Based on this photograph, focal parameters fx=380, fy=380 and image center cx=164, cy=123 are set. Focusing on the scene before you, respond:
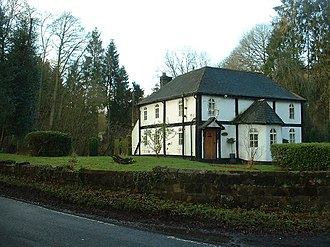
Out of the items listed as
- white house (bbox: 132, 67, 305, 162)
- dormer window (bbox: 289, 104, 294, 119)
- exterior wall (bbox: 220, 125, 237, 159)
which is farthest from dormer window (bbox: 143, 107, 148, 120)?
dormer window (bbox: 289, 104, 294, 119)

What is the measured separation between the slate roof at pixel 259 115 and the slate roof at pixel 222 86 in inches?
61.0

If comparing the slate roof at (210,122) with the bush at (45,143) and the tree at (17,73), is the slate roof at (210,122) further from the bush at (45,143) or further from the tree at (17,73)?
the tree at (17,73)

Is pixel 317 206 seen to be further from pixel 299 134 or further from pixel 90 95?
pixel 90 95

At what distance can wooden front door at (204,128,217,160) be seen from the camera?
31094mm

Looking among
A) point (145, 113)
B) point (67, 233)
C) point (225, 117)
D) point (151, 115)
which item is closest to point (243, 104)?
point (225, 117)

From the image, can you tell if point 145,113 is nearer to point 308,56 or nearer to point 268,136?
point 268,136

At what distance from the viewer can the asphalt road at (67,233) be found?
695 cm

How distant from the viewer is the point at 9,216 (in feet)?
31.9

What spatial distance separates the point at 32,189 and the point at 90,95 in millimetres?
29848

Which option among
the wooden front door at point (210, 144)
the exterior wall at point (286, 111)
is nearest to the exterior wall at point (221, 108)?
the wooden front door at point (210, 144)

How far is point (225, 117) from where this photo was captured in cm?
3219

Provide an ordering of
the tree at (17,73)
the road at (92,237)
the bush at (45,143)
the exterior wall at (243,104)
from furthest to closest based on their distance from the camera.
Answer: the exterior wall at (243,104) < the tree at (17,73) < the bush at (45,143) < the road at (92,237)

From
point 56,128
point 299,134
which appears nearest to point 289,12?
point 299,134

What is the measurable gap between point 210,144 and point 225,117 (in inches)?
108
